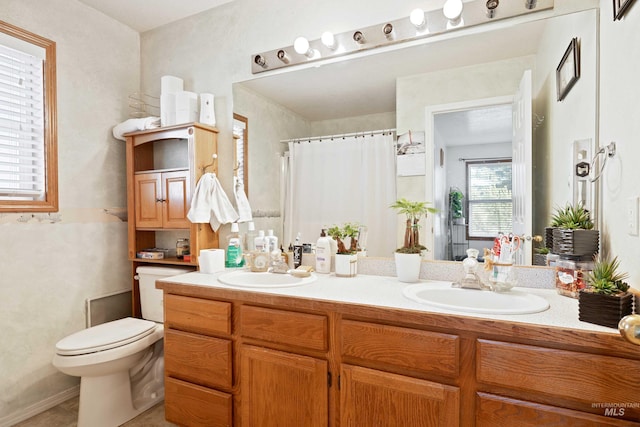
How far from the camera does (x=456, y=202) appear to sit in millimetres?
1637

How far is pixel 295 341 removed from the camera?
1393 millimetres

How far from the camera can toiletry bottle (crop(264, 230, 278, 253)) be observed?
199 cm

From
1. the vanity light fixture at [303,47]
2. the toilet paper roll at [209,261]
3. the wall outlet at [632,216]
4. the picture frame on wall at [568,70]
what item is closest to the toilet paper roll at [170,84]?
the vanity light fixture at [303,47]

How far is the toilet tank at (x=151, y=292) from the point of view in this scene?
235 centimetres

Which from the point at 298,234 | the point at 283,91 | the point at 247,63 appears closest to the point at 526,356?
the point at 298,234

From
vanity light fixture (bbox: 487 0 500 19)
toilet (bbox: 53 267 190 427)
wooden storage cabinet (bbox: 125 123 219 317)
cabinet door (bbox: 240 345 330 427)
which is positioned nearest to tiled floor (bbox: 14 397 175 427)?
toilet (bbox: 53 267 190 427)

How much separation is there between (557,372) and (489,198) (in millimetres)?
796

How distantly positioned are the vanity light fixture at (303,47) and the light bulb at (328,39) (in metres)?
0.10

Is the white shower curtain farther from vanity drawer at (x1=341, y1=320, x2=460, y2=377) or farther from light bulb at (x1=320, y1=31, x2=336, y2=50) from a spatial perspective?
vanity drawer at (x1=341, y1=320, x2=460, y2=377)

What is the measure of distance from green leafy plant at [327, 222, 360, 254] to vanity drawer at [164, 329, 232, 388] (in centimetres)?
74

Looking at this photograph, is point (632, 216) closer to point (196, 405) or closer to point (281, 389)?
point (281, 389)

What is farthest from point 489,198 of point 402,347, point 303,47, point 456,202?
point 303,47

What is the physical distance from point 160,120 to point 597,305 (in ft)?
8.10

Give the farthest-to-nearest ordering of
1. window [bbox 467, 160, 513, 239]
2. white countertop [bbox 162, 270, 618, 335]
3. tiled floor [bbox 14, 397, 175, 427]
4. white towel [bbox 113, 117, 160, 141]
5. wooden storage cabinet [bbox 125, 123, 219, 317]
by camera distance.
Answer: white towel [bbox 113, 117, 160, 141], wooden storage cabinet [bbox 125, 123, 219, 317], tiled floor [bbox 14, 397, 175, 427], window [bbox 467, 160, 513, 239], white countertop [bbox 162, 270, 618, 335]
